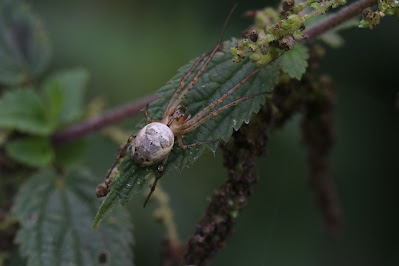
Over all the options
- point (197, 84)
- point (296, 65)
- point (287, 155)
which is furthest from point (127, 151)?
point (287, 155)

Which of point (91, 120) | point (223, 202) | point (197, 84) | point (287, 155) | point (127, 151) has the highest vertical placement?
point (287, 155)

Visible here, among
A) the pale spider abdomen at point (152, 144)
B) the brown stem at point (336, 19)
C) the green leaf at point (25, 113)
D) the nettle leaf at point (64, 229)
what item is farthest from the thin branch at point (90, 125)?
the brown stem at point (336, 19)

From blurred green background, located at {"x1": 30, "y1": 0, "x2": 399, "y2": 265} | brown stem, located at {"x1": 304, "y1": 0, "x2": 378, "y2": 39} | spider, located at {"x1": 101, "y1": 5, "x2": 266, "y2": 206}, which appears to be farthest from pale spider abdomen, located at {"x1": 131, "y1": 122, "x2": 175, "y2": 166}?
blurred green background, located at {"x1": 30, "y1": 0, "x2": 399, "y2": 265}

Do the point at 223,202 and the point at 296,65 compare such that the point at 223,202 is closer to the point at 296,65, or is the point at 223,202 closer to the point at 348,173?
the point at 296,65

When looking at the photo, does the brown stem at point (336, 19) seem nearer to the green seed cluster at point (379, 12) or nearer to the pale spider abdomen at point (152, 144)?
the green seed cluster at point (379, 12)

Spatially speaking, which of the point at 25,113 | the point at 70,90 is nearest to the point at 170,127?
the point at 25,113

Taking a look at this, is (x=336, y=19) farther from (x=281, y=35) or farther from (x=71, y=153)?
(x=71, y=153)
